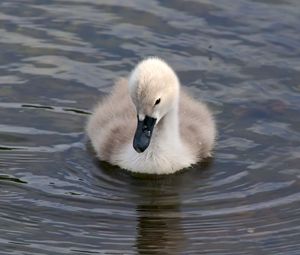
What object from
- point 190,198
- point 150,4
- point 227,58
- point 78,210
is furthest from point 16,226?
point 150,4

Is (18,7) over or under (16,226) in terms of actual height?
over

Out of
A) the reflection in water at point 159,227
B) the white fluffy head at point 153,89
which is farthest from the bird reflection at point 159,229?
the white fluffy head at point 153,89

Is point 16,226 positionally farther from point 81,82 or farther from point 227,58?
point 227,58

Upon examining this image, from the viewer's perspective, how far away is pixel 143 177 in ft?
28.7

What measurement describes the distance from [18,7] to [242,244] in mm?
4477

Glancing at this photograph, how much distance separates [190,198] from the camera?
8.32m

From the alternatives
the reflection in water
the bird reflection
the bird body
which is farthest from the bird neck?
the bird reflection

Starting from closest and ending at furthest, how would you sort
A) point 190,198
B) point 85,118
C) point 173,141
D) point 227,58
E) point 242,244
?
1. point 242,244
2. point 190,198
3. point 173,141
4. point 85,118
5. point 227,58

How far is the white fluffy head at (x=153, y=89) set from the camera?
27.2ft

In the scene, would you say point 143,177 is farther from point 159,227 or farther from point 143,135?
point 159,227

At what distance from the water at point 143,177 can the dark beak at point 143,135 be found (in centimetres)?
35

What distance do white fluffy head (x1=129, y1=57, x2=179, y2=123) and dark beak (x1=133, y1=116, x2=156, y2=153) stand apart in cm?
4

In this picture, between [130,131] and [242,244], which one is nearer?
[242,244]

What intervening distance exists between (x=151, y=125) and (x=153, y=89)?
270 millimetres
